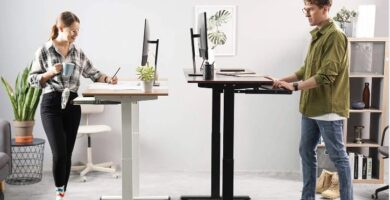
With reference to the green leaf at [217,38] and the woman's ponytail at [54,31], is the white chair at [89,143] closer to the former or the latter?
the green leaf at [217,38]

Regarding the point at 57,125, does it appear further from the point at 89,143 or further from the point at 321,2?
the point at 321,2

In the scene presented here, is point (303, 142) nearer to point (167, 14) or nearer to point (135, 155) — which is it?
point (135, 155)

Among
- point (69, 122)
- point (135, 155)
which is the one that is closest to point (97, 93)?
point (69, 122)

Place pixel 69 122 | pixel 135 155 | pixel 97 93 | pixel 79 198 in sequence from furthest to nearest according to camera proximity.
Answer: pixel 79 198
pixel 135 155
pixel 69 122
pixel 97 93

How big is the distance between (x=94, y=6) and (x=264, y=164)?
2.19 meters

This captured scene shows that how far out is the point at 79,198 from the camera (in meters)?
4.25

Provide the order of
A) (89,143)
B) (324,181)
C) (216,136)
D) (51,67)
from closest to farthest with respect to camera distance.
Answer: (51,67)
(216,136)
(324,181)
(89,143)

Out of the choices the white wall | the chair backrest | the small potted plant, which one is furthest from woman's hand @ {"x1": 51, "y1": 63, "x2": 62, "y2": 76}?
the small potted plant

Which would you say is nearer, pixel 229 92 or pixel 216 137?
pixel 229 92

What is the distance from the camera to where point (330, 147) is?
3.40 meters

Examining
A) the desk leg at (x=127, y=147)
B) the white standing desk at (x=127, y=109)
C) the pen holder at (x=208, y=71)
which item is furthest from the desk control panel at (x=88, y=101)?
the pen holder at (x=208, y=71)

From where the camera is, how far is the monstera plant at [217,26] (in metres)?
5.04

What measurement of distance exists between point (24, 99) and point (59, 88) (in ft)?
4.29

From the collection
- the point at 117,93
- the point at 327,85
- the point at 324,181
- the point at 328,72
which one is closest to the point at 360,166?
the point at 324,181
